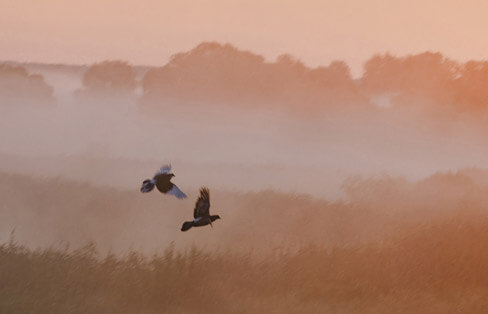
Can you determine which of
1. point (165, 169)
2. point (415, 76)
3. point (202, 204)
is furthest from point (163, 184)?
point (415, 76)

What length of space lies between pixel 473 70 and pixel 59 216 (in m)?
1.73

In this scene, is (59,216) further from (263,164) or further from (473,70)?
(473,70)

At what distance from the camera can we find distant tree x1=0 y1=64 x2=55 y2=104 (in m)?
2.29

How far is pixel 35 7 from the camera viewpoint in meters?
2.30

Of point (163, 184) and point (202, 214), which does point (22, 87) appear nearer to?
point (163, 184)

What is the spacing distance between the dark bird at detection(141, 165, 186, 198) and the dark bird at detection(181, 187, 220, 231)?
0.23 ft

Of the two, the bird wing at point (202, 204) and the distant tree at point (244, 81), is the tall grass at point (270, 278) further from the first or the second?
the distant tree at point (244, 81)

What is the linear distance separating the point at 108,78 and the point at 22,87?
13.6 inches

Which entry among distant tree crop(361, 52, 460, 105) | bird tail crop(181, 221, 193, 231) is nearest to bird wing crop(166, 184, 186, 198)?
bird tail crop(181, 221, 193, 231)

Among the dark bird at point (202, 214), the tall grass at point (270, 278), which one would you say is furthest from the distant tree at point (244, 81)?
the tall grass at point (270, 278)

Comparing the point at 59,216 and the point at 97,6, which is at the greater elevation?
the point at 97,6

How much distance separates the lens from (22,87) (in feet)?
7.52

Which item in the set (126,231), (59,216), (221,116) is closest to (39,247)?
(59,216)

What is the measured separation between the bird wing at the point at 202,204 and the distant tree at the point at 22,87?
70 centimetres
